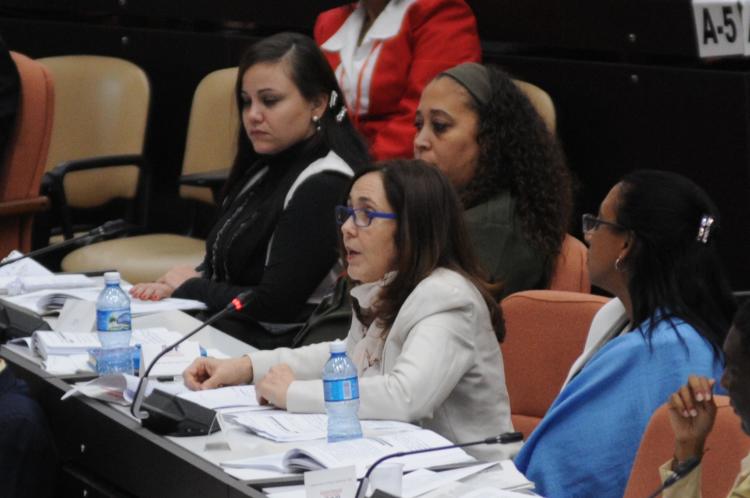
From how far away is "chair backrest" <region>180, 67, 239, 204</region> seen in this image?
5.84 m

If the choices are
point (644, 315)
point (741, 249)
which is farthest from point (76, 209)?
point (644, 315)

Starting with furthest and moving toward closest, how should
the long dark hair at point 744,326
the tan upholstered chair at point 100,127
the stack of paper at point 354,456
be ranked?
the tan upholstered chair at point 100,127
the stack of paper at point 354,456
the long dark hair at point 744,326

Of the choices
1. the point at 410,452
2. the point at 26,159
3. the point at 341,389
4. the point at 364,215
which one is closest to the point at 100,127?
the point at 26,159

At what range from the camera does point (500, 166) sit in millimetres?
3992

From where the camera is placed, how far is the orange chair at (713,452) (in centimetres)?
240

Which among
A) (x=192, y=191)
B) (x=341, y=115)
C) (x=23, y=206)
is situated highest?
(x=341, y=115)

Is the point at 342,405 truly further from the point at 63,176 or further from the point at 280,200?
the point at 63,176

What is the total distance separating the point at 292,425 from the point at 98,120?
3.48 metres

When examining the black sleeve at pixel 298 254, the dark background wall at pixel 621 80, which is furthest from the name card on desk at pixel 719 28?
the black sleeve at pixel 298 254

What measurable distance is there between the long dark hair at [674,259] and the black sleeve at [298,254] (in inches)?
57.0

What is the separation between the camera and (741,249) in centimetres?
450

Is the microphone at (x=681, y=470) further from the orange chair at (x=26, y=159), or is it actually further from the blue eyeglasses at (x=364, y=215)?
the orange chair at (x=26, y=159)

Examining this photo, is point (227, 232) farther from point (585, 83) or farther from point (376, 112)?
point (585, 83)

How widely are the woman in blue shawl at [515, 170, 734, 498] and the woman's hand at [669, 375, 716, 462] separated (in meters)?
0.44
